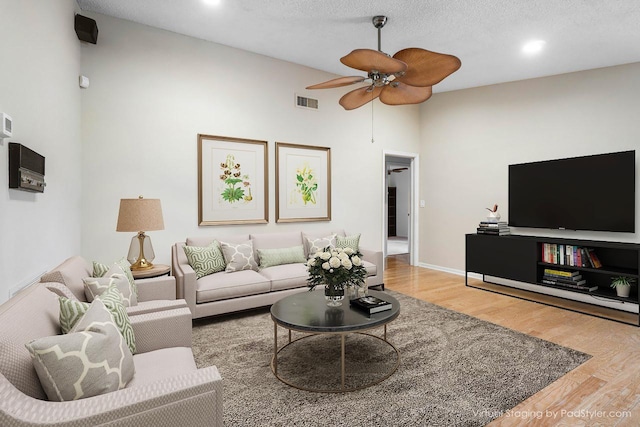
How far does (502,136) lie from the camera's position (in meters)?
5.14

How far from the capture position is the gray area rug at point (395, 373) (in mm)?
2025

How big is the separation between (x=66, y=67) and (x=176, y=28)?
4.49 feet

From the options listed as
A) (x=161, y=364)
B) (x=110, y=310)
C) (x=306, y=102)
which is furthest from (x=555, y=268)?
(x=110, y=310)

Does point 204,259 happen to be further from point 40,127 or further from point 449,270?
point 449,270

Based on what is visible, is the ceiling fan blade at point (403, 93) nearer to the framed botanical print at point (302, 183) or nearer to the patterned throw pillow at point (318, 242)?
the framed botanical print at point (302, 183)

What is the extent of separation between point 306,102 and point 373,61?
8.85 feet

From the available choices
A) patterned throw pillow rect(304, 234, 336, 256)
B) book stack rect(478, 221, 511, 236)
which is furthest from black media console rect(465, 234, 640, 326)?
patterned throw pillow rect(304, 234, 336, 256)

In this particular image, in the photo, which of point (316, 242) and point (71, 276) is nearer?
point (71, 276)

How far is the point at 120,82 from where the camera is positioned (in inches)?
148

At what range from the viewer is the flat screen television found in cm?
388

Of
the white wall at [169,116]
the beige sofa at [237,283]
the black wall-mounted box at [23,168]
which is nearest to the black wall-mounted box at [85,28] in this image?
the white wall at [169,116]

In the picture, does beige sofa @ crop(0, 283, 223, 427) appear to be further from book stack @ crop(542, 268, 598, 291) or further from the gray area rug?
book stack @ crop(542, 268, 598, 291)

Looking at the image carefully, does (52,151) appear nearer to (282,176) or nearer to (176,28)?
(176,28)

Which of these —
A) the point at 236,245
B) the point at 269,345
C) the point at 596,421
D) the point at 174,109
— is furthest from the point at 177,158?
the point at 596,421
